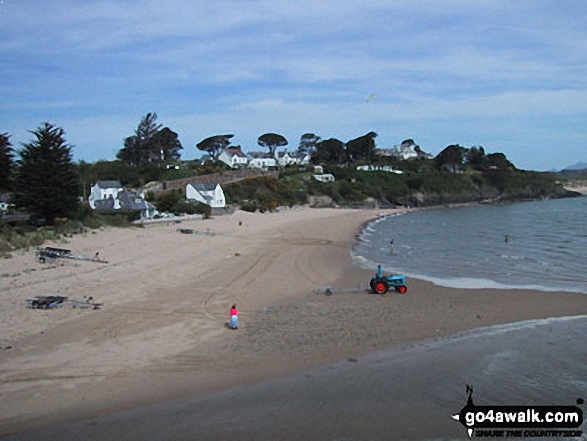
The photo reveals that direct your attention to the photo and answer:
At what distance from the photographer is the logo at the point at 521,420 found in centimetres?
823

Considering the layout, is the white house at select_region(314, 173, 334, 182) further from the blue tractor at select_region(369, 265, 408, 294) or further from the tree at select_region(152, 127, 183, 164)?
the blue tractor at select_region(369, 265, 408, 294)

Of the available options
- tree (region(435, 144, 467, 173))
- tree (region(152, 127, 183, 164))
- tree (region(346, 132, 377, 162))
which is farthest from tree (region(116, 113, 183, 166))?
tree (region(435, 144, 467, 173))

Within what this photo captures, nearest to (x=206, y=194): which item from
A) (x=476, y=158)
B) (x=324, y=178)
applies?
(x=324, y=178)

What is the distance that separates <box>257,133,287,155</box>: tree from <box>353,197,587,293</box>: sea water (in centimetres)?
7718

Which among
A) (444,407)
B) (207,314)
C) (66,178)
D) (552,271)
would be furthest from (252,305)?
(66,178)

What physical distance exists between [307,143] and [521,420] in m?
118

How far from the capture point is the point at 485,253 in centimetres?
2923

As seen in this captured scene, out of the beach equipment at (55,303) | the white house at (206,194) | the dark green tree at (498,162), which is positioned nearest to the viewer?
the beach equipment at (55,303)

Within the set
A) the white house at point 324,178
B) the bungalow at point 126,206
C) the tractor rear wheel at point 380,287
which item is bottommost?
the tractor rear wheel at point 380,287

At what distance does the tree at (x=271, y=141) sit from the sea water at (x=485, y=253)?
7718 cm

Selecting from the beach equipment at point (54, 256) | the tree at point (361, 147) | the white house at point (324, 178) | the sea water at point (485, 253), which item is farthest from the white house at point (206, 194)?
the tree at point (361, 147)

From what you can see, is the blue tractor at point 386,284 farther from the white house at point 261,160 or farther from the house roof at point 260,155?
the house roof at point 260,155

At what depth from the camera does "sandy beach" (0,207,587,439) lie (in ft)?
31.2

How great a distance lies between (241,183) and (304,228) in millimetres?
26069
